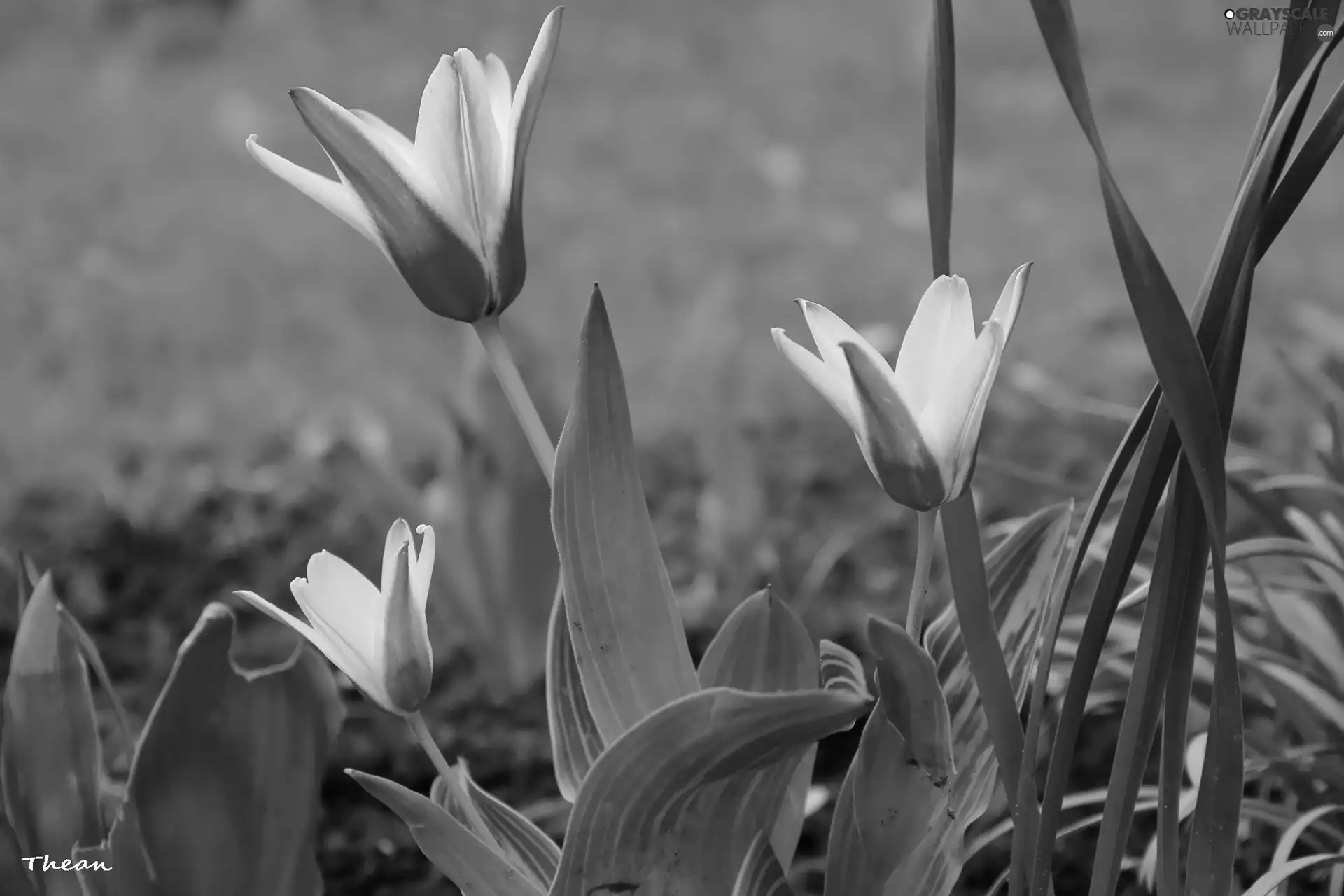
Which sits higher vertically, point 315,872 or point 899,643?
point 899,643

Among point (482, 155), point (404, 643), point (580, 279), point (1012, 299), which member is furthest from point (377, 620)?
point (580, 279)

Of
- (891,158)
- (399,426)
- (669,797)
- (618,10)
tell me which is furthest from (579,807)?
(618,10)

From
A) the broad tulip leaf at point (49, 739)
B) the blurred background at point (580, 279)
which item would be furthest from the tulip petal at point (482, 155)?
the blurred background at point (580, 279)

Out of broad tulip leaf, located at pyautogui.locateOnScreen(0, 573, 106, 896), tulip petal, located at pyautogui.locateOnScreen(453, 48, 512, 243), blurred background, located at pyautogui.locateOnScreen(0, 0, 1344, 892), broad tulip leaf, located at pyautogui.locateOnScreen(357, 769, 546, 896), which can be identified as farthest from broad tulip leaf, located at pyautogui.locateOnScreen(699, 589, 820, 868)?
blurred background, located at pyautogui.locateOnScreen(0, 0, 1344, 892)

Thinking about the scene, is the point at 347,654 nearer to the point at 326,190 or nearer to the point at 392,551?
the point at 392,551

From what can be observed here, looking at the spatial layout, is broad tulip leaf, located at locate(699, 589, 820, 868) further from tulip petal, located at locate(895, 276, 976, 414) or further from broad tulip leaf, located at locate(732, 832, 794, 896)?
tulip petal, located at locate(895, 276, 976, 414)

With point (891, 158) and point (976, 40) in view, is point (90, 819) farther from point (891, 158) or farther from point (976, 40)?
point (976, 40)

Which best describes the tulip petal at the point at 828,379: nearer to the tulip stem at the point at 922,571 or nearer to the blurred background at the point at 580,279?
the tulip stem at the point at 922,571

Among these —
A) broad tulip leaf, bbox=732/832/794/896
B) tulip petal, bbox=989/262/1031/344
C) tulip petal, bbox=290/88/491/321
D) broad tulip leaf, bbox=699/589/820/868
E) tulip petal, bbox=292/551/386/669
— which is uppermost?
tulip petal, bbox=290/88/491/321
